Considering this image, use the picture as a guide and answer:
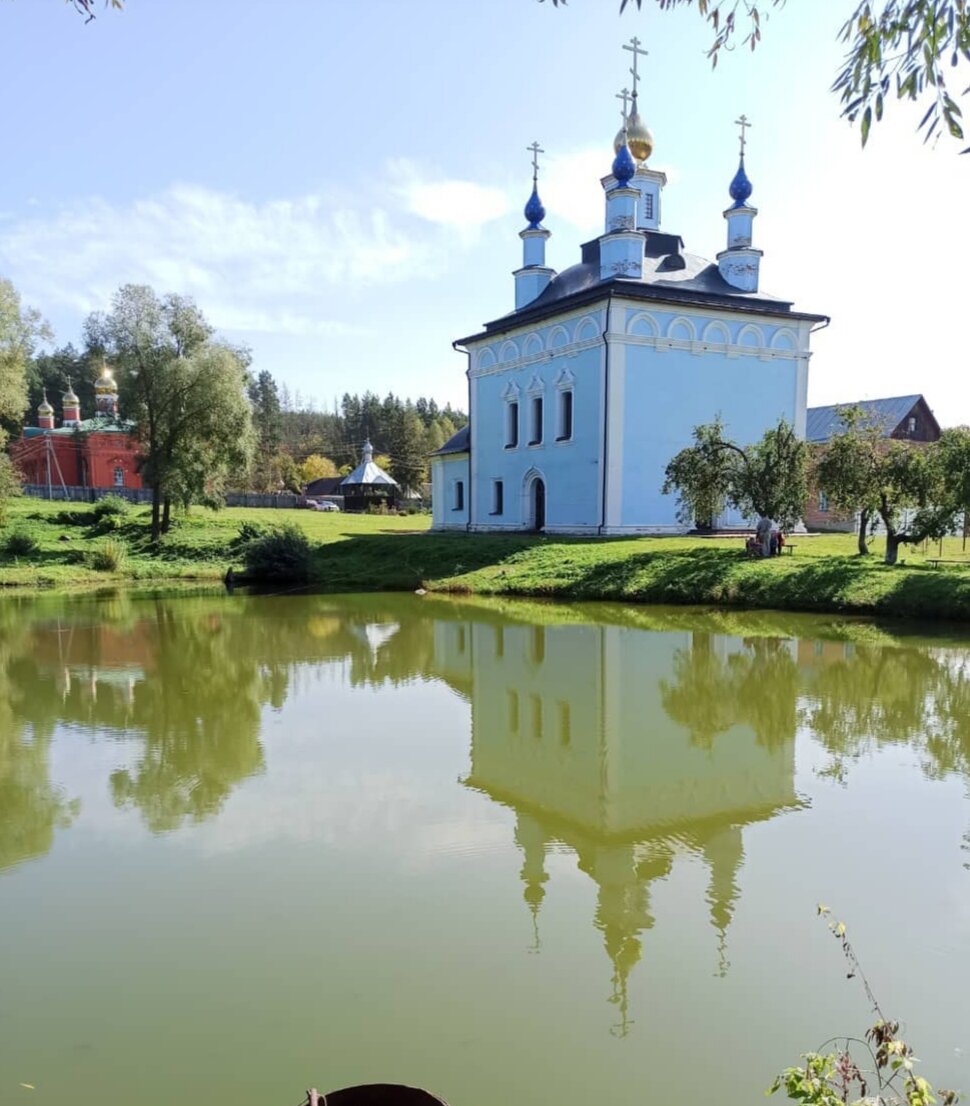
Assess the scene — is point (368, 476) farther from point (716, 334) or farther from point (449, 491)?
point (716, 334)

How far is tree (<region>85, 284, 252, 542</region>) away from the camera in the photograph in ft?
101

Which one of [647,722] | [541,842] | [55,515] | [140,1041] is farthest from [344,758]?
[55,515]

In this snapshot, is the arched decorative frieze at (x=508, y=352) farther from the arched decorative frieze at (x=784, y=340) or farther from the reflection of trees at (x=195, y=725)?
the reflection of trees at (x=195, y=725)

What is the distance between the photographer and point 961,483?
16.5 m

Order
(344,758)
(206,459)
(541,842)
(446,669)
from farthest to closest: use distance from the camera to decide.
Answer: (206,459) → (446,669) → (344,758) → (541,842)

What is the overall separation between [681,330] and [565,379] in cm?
434

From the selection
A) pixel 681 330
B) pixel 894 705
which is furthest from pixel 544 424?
pixel 894 705

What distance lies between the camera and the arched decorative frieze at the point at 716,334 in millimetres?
28094

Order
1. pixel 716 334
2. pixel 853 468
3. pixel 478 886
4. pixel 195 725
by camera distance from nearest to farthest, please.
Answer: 1. pixel 478 886
2. pixel 195 725
3. pixel 853 468
4. pixel 716 334

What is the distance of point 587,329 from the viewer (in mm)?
27781

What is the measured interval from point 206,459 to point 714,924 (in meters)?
30.9

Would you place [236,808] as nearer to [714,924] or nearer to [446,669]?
[714,924]

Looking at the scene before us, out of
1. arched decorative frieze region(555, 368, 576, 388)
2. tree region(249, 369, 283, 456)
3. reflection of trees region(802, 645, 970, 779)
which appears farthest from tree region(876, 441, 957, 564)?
tree region(249, 369, 283, 456)

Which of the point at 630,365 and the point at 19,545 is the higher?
the point at 630,365
